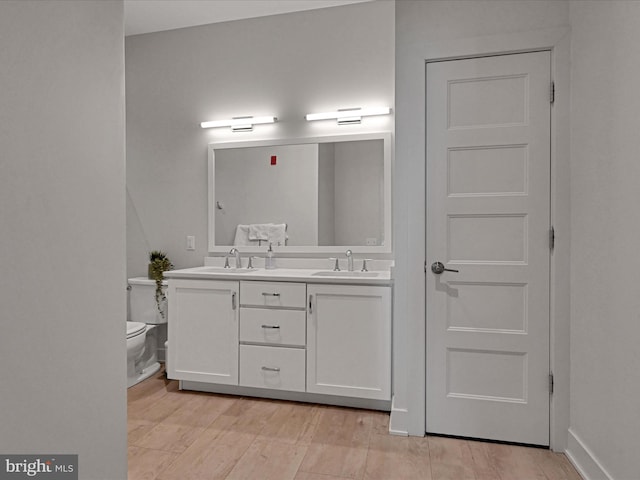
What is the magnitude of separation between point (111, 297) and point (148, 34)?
10.5 feet

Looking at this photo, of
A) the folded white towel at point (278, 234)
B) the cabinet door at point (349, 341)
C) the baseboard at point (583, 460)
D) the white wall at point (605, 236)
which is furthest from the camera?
the folded white towel at point (278, 234)

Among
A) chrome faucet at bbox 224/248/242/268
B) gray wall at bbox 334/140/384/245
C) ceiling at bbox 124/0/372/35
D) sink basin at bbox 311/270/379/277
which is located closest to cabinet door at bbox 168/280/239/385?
chrome faucet at bbox 224/248/242/268

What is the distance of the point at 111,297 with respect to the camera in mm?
1096

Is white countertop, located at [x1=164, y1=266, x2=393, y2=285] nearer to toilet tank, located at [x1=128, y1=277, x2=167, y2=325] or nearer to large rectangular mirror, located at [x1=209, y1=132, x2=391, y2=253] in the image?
large rectangular mirror, located at [x1=209, y1=132, x2=391, y2=253]

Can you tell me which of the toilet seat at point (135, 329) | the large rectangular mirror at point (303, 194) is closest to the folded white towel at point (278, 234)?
the large rectangular mirror at point (303, 194)

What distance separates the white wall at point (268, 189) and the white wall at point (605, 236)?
175 centimetres

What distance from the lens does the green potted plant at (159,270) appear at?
10.6 feet

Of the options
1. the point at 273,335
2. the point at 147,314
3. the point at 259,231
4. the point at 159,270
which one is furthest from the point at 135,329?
Answer: the point at 259,231

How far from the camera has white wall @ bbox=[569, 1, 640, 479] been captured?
57.9 inches

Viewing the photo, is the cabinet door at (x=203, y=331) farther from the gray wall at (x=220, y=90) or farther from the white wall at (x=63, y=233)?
the white wall at (x=63, y=233)

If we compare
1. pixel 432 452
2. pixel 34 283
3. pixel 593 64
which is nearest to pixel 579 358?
pixel 432 452

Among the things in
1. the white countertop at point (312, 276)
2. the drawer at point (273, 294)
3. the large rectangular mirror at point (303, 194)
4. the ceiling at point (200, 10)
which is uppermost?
the ceiling at point (200, 10)

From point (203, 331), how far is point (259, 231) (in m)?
0.89

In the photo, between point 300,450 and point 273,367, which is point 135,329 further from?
point 300,450
